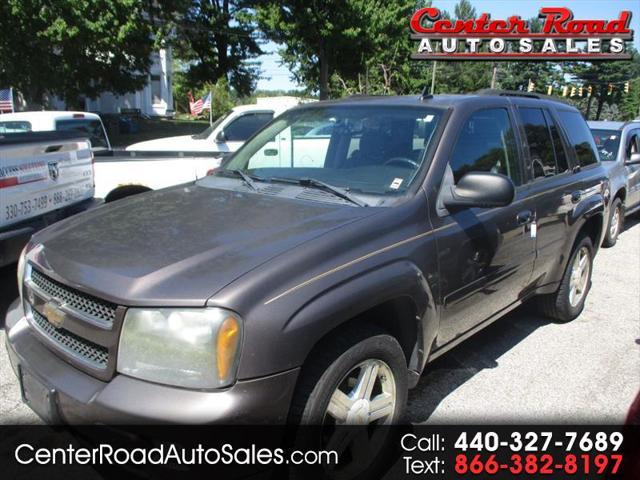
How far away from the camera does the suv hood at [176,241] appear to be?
2.12 meters

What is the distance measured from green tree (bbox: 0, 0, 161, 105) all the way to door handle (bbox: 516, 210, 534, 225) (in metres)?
19.4

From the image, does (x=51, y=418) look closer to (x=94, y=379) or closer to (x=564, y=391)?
(x=94, y=379)

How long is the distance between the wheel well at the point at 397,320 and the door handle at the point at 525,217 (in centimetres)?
131

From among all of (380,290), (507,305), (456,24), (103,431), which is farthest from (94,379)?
(456,24)

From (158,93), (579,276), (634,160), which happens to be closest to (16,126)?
(579,276)

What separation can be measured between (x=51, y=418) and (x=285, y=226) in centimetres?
127

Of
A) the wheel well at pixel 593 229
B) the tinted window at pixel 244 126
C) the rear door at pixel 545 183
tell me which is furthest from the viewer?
the tinted window at pixel 244 126

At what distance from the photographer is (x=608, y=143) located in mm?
8734

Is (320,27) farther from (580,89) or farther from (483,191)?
(580,89)

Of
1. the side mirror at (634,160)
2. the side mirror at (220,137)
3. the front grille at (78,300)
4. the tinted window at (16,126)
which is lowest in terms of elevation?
the front grille at (78,300)

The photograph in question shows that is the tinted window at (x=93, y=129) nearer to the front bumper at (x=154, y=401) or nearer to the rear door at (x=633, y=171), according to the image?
the front bumper at (x=154, y=401)

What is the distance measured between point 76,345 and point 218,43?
34.2m

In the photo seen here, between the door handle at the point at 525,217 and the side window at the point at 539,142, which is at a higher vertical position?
the side window at the point at 539,142

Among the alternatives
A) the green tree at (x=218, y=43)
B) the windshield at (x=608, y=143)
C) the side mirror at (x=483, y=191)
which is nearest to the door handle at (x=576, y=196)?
the side mirror at (x=483, y=191)
